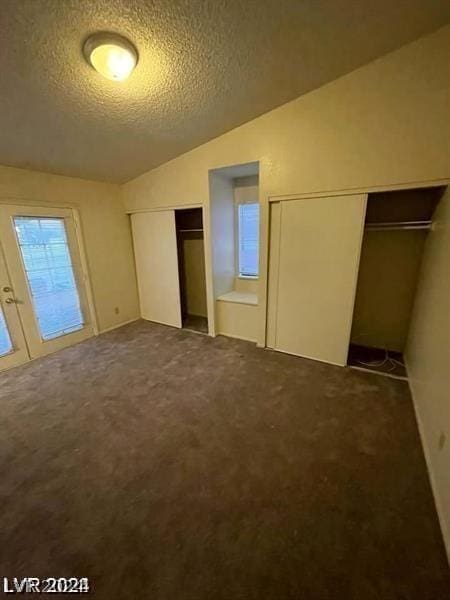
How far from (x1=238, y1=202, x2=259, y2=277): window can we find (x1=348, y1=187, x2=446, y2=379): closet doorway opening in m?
1.47

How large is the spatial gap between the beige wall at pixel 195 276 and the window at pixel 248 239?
2.31ft

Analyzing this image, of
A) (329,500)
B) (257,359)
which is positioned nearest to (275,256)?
(257,359)

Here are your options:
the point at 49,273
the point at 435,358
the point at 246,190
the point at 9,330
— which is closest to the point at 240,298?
the point at 246,190

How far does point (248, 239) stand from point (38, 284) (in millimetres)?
2953

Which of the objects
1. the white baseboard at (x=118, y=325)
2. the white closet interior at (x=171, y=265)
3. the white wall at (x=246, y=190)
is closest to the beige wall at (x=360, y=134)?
the white wall at (x=246, y=190)

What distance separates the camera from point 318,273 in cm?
278

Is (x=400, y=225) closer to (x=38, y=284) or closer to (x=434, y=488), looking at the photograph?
(x=434, y=488)

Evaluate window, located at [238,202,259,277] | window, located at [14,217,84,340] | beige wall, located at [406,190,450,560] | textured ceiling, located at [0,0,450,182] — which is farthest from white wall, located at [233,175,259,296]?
window, located at [14,217,84,340]

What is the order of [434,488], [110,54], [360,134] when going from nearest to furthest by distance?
[434,488] → [110,54] → [360,134]

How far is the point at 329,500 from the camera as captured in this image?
146cm

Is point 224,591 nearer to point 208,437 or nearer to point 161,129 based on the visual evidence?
point 208,437

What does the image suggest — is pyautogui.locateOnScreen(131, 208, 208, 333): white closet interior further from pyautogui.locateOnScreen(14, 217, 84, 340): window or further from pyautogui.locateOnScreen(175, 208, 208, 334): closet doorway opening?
pyautogui.locateOnScreen(14, 217, 84, 340): window

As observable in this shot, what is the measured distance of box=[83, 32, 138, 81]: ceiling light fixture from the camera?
1.57 metres

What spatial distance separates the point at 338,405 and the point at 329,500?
909 millimetres
